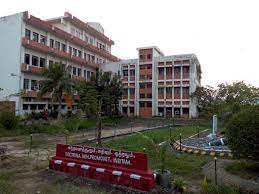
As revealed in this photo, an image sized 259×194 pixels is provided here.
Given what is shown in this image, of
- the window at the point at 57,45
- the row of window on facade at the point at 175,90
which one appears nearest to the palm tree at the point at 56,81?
the window at the point at 57,45

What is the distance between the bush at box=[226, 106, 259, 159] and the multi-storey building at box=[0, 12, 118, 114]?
2533cm

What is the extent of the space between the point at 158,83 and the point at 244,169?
41227 mm

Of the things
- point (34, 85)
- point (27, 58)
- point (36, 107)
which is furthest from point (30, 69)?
point (36, 107)

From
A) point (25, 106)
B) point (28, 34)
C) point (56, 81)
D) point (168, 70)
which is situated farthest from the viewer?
point (168, 70)

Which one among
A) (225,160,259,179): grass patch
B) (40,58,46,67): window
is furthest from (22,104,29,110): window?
(225,160,259,179): grass patch

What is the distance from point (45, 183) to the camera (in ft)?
26.8

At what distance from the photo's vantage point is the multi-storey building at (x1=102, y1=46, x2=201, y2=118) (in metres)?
47.6

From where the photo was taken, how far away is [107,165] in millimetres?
8562

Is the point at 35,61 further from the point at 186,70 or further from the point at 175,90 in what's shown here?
the point at 186,70

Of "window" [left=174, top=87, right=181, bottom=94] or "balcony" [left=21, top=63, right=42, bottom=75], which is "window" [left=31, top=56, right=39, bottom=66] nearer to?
"balcony" [left=21, top=63, right=42, bottom=75]

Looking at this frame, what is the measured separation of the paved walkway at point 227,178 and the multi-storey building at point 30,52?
24.7 metres

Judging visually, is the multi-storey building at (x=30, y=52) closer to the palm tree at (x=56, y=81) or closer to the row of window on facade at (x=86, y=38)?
the row of window on facade at (x=86, y=38)

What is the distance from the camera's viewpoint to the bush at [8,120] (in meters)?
23.1

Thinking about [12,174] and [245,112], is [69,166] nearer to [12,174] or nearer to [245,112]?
[12,174]
